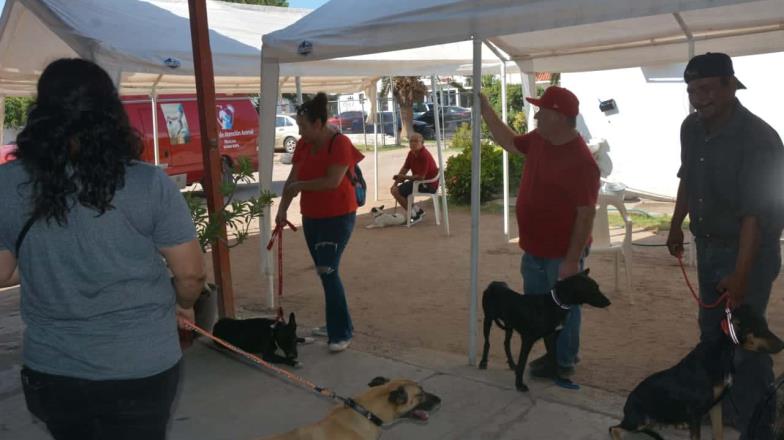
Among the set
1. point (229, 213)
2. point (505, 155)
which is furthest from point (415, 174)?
point (229, 213)

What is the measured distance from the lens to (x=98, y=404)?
6.05 feet

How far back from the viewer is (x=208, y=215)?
529cm

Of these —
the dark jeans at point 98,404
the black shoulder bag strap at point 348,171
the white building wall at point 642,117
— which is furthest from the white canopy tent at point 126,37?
the white building wall at point 642,117

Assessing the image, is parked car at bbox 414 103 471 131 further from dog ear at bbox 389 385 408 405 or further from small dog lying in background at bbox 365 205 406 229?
dog ear at bbox 389 385 408 405

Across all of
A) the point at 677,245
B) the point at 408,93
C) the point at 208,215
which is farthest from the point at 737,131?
the point at 408,93

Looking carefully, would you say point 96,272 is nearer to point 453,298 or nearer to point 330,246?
point 330,246

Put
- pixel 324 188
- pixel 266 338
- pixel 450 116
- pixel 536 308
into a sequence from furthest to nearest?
pixel 450 116, pixel 266 338, pixel 324 188, pixel 536 308

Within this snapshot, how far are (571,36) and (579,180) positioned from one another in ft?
8.95

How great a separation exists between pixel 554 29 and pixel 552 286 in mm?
2390

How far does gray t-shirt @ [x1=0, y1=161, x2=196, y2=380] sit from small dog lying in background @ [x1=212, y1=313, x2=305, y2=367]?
2983 millimetres

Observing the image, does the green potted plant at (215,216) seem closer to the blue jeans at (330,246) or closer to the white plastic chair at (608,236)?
the blue jeans at (330,246)

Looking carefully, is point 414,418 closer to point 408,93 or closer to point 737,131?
point 737,131

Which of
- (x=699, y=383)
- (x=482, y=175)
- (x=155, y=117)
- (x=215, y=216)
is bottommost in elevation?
(x=699, y=383)

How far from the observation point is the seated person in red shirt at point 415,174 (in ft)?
36.3
